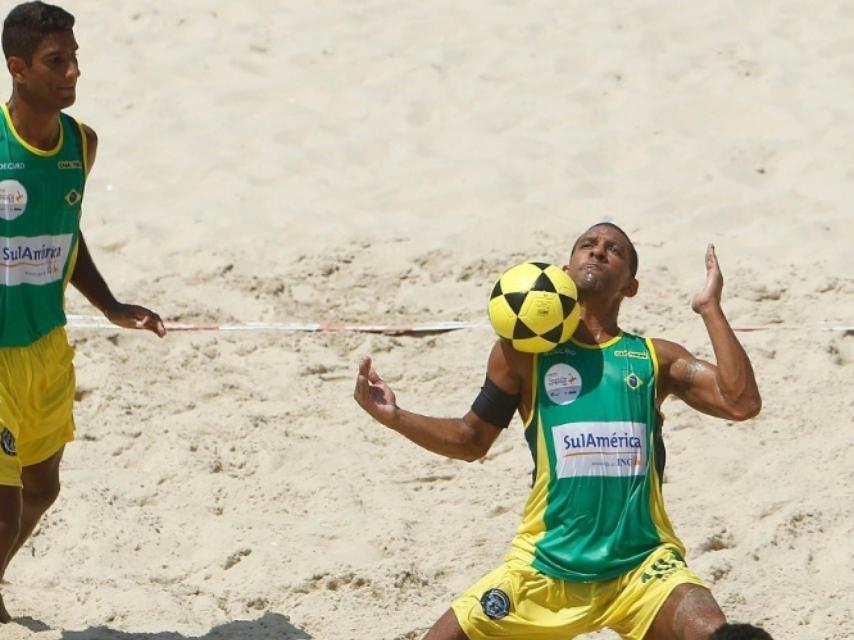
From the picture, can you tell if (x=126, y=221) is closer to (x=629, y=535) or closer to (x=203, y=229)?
(x=203, y=229)

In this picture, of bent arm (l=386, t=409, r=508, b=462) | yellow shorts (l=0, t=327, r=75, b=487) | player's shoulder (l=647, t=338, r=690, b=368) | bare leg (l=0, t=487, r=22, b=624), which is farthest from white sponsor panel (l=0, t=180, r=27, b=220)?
player's shoulder (l=647, t=338, r=690, b=368)

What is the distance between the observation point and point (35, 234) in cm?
543

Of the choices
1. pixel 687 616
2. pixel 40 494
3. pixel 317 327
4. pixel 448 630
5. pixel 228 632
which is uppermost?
pixel 687 616

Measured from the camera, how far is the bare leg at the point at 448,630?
15.5 ft

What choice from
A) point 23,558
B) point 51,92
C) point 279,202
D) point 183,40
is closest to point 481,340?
point 279,202

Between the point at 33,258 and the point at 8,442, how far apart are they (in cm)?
63

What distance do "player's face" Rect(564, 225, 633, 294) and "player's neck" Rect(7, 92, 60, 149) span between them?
1.86 m

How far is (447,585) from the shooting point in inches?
246

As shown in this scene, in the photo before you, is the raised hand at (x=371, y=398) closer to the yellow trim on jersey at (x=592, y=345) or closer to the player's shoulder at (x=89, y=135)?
the yellow trim on jersey at (x=592, y=345)

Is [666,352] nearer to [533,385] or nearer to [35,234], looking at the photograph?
[533,385]

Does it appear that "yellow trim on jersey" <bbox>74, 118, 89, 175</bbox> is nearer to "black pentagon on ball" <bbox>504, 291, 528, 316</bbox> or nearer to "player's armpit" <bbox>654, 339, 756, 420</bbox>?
"black pentagon on ball" <bbox>504, 291, 528, 316</bbox>

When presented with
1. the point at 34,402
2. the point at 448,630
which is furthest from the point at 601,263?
the point at 34,402

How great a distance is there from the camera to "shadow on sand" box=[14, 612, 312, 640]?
578 cm

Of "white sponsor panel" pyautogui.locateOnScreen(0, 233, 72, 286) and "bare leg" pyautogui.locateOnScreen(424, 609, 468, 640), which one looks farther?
"white sponsor panel" pyautogui.locateOnScreen(0, 233, 72, 286)
